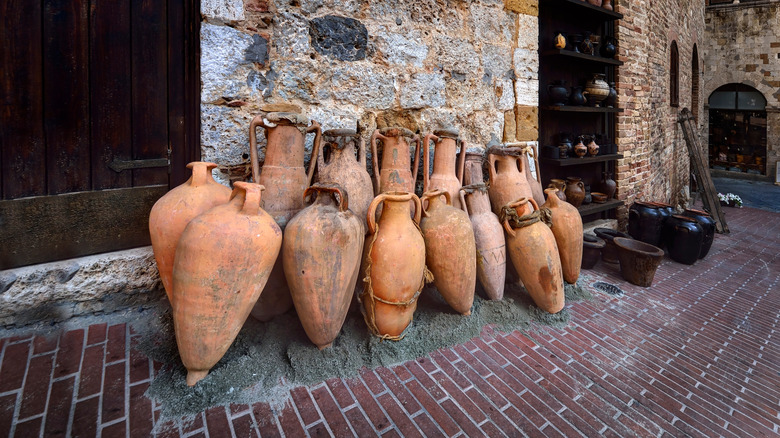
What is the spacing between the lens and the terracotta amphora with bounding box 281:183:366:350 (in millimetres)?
1559

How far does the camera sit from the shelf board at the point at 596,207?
3.65 metres

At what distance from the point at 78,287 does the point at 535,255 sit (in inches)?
95.4

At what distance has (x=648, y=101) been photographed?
15.5 ft

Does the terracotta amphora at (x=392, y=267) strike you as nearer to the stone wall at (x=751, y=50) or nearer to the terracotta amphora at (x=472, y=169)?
the terracotta amphora at (x=472, y=169)

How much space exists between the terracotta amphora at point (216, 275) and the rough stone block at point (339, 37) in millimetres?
1183

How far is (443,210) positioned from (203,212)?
117 cm

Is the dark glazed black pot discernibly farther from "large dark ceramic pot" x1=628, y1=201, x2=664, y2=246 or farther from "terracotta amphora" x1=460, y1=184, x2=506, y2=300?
"terracotta amphora" x1=460, y1=184, x2=506, y2=300

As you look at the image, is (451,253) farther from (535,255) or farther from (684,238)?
(684,238)

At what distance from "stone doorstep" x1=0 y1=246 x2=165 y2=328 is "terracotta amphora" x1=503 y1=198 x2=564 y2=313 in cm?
204

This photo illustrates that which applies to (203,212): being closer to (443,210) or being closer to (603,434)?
(443,210)

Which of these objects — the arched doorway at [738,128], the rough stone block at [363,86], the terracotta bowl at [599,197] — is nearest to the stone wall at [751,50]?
the arched doorway at [738,128]

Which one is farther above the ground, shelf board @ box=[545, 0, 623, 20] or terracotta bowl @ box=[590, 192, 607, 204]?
shelf board @ box=[545, 0, 623, 20]

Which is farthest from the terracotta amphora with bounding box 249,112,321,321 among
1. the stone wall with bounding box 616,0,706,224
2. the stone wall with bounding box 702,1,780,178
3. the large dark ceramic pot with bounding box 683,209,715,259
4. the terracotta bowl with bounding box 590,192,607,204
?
the stone wall with bounding box 702,1,780,178

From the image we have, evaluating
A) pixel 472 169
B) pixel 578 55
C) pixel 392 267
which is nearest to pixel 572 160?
pixel 578 55
